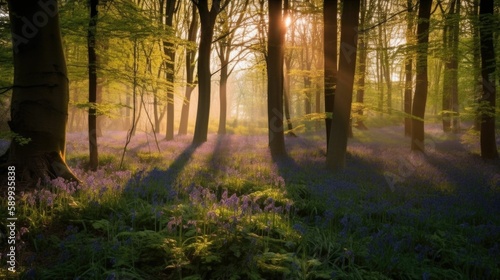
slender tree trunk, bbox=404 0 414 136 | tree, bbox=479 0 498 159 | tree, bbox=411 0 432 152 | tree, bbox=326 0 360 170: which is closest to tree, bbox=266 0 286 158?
tree, bbox=326 0 360 170

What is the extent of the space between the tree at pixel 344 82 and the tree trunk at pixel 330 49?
46.4 inches

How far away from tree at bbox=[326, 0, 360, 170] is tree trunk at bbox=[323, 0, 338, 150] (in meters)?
1.18

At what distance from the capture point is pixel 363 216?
18.1ft

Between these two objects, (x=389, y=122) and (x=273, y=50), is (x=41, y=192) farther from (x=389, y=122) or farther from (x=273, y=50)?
(x=389, y=122)

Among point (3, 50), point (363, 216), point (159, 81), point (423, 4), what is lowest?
point (363, 216)

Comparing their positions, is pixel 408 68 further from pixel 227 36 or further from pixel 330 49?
pixel 227 36

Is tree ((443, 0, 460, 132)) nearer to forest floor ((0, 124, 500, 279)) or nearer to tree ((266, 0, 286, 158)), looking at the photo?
tree ((266, 0, 286, 158))

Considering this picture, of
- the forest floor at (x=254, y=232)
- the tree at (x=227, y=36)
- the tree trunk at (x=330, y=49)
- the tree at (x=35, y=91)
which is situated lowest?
the forest floor at (x=254, y=232)

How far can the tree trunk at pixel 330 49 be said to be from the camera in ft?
36.2

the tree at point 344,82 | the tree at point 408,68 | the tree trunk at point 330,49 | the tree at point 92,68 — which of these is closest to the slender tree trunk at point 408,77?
the tree at point 408,68

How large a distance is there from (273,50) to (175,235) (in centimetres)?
991

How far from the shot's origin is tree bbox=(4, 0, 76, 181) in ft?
17.8

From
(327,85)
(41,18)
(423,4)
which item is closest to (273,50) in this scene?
(327,85)

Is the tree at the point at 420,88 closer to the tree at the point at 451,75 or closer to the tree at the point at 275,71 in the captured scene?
the tree at the point at 451,75
